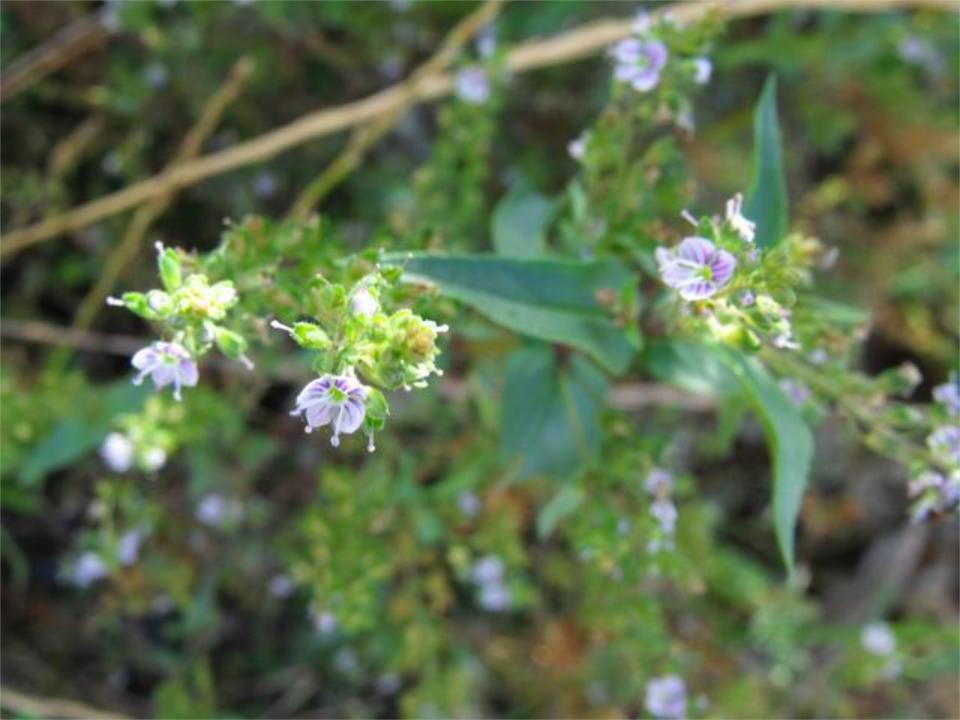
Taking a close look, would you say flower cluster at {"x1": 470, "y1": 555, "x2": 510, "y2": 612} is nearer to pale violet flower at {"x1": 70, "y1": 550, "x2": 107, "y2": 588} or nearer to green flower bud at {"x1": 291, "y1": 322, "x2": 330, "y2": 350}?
pale violet flower at {"x1": 70, "y1": 550, "x2": 107, "y2": 588}

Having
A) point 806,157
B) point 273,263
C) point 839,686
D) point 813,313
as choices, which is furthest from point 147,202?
point 839,686

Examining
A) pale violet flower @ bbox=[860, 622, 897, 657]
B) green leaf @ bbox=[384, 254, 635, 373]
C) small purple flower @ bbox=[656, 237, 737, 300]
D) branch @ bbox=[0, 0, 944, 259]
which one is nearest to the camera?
small purple flower @ bbox=[656, 237, 737, 300]

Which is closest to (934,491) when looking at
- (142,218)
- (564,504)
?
(564,504)

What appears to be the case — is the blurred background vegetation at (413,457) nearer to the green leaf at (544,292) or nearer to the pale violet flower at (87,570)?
the pale violet flower at (87,570)

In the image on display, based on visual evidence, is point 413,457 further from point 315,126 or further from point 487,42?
point 487,42

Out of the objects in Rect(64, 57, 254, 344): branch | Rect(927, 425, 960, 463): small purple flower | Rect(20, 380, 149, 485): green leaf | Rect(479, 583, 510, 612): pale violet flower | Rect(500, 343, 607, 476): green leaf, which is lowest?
Rect(927, 425, 960, 463): small purple flower

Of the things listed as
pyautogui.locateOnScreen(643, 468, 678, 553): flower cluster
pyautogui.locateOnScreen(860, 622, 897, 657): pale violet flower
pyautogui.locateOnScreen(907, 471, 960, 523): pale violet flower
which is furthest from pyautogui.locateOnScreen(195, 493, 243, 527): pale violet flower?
pyautogui.locateOnScreen(860, 622, 897, 657): pale violet flower

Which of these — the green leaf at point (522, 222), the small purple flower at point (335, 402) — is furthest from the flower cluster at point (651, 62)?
the small purple flower at point (335, 402)
